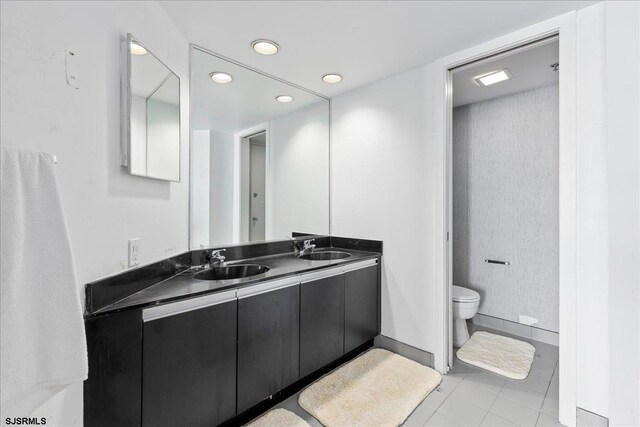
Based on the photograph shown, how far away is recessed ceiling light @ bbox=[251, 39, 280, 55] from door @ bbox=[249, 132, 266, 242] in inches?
27.1

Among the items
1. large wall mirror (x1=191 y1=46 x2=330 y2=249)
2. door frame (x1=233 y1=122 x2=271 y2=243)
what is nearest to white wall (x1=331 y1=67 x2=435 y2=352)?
large wall mirror (x1=191 y1=46 x2=330 y2=249)

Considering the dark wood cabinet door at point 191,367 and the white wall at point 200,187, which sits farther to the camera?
the white wall at point 200,187

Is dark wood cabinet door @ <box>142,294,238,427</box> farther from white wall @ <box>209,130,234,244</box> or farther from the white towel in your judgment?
white wall @ <box>209,130,234,244</box>

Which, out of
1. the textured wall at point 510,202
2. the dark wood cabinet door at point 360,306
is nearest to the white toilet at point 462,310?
the textured wall at point 510,202

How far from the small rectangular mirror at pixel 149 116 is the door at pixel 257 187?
0.80 m

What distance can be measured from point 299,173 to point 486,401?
90.3 inches

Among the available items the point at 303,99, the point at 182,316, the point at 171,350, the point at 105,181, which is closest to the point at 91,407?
the point at 171,350

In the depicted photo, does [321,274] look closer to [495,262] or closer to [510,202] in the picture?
[495,262]

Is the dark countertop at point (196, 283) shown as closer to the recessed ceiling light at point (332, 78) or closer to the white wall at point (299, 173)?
the white wall at point (299, 173)

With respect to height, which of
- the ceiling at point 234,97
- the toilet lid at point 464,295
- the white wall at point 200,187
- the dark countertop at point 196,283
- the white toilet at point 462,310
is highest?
the ceiling at point 234,97

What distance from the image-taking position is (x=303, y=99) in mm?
2799
